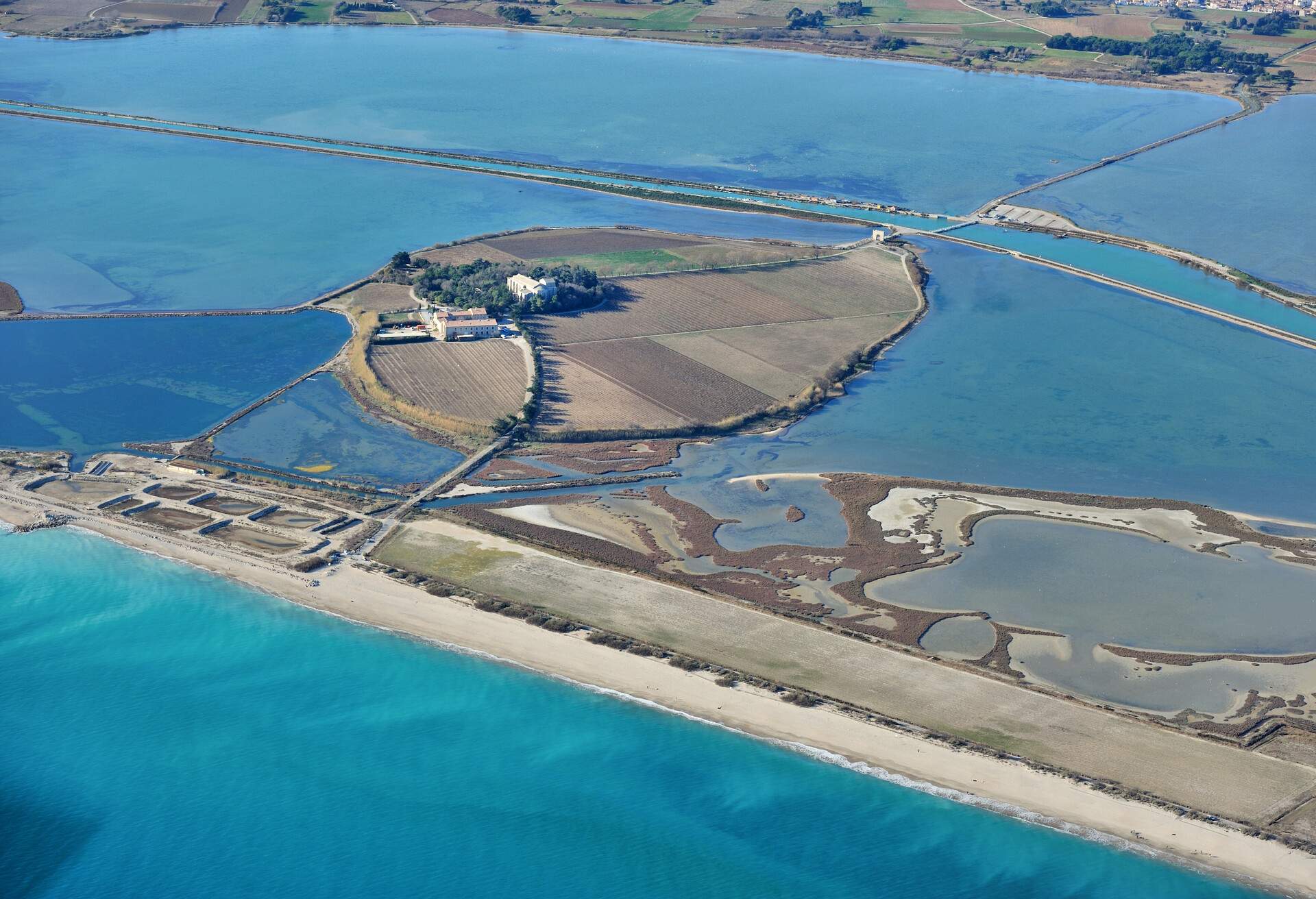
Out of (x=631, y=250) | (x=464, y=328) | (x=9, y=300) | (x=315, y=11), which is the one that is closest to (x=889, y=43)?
(x=315, y=11)

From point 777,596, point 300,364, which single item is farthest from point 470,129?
point 777,596

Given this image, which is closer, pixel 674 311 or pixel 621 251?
pixel 674 311

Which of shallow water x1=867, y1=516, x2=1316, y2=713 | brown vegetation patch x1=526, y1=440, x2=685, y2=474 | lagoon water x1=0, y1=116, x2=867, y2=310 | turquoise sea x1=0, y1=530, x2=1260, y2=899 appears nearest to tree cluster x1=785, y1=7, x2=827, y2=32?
lagoon water x1=0, y1=116, x2=867, y2=310

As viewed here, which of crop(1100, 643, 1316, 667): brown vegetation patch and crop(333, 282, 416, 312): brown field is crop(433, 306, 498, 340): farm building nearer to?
crop(333, 282, 416, 312): brown field

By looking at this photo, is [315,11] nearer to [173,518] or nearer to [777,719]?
[173,518]

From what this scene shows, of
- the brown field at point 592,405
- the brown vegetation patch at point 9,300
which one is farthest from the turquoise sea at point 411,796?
the brown vegetation patch at point 9,300
